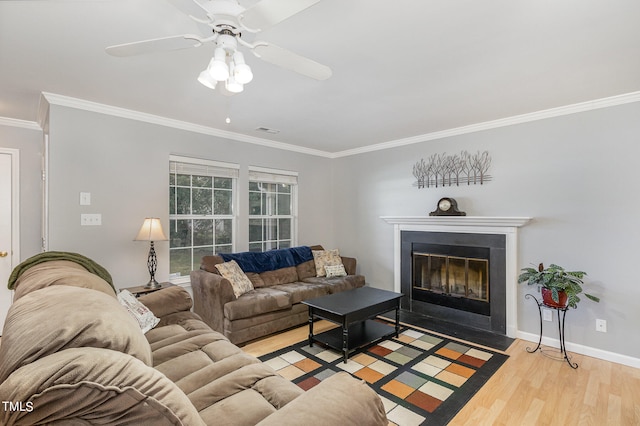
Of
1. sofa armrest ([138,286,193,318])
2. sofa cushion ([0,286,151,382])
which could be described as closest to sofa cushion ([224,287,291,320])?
sofa armrest ([138,286,193,318])

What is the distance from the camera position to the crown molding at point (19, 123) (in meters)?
3.55

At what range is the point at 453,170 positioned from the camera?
4094 mm

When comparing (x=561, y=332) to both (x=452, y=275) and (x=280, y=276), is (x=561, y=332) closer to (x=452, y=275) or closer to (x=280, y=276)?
(x=452, y=275)

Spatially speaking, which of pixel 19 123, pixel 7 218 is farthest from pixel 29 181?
pixel 19 123

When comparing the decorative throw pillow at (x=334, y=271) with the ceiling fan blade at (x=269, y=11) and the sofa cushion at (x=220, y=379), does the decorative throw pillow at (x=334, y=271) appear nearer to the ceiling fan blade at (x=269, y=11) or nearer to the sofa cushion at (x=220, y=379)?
the sofa cushion at (x=220, y=379)

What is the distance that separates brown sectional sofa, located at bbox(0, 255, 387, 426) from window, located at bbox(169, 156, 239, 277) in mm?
2234

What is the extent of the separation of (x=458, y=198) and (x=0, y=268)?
5616 millimetres

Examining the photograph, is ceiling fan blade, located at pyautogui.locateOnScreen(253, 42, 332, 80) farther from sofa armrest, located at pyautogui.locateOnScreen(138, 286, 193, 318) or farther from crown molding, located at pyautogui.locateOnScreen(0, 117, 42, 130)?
crown molding, located at pyautogui.locateOnScreen(0, 117, 42, 130)

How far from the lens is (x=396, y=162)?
4703 millimetres

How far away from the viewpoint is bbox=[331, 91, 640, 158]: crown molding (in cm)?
296

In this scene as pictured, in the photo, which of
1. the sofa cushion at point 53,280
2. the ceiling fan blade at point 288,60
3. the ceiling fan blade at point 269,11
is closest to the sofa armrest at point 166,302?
the sofa cushion at point 53,280

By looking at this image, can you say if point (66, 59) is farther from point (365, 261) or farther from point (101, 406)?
point (365, 261)

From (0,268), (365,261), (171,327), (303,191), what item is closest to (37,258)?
(171,327)

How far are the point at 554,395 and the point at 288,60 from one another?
3.08 meters
